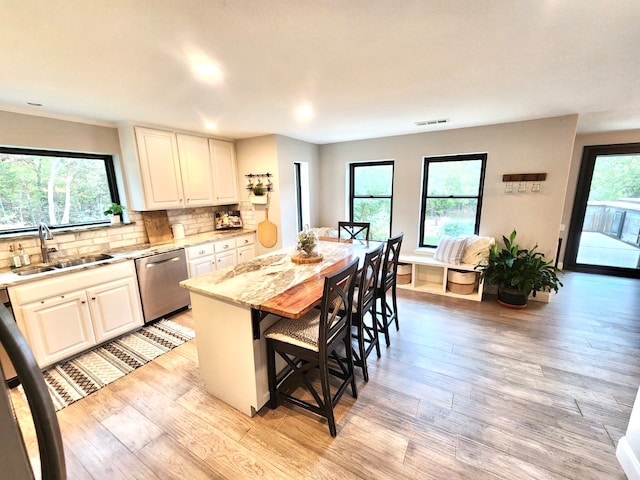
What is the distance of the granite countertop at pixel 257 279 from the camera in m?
1.75

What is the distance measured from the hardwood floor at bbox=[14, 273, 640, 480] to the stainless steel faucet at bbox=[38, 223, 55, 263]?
1.26 metres

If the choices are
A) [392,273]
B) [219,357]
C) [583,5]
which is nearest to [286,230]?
[392,273]

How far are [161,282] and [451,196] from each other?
4.18 meters

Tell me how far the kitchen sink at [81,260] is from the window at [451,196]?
4.31 metres

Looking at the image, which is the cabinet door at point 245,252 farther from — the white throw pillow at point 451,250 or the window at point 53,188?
the white throw pillow at point 451,250

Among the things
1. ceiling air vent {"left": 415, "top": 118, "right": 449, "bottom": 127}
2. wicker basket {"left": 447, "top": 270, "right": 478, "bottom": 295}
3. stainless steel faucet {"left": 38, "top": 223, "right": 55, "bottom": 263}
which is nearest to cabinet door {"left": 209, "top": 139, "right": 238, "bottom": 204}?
stainless steel faucet {"left": 38, "top": 223, "right": 55, "bottom": 263}

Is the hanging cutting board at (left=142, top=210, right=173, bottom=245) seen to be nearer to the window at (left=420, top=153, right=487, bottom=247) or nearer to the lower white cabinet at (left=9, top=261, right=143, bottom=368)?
the lower white cabinet at (left=9, top=261, right=143, bottom=368)

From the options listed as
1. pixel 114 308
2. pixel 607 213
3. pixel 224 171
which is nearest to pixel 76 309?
pixel 114 308

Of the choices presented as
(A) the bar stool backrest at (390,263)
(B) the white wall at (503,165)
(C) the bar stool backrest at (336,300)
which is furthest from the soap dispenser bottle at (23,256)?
(B) the white wall at (503,165)

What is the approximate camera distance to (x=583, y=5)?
128cm

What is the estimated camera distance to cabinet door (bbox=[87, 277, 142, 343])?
8.63 ft

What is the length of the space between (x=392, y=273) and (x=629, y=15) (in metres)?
2.21

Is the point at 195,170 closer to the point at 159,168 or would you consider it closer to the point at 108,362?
the point at 159,168

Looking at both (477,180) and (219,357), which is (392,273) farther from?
(477,180)
